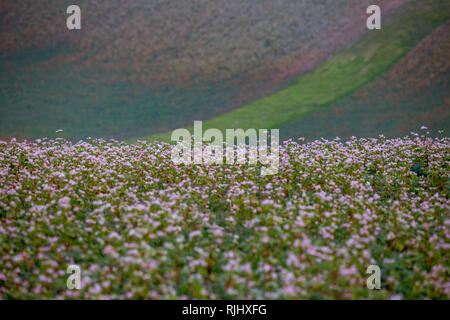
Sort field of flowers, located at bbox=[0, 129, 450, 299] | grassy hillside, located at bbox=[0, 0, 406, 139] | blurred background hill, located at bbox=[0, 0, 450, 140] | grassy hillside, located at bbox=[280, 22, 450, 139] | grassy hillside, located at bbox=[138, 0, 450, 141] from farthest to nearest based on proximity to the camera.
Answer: grassy hillside, located at bbox=[0, 0, 406, 139] → grassy hillside, located at bbox=[138, 0, 450, 141] → blurred background hill, located at bbox=[0, 0, 450, 140] → grassy hillside, located at bbox=[280, 22, 450, 139] → field of flowers, located at bbox=[0, 129, 450, 299]

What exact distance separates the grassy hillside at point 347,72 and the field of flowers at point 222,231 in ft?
23.2

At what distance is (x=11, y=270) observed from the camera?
16.3 ft

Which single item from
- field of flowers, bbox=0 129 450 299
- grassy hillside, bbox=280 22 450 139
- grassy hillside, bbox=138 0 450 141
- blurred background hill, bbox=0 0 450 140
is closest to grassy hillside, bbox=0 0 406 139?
blurred background hill, bbox=0 0 450 140

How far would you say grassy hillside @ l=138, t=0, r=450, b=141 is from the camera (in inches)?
618

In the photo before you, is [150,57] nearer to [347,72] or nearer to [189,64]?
[189,64]

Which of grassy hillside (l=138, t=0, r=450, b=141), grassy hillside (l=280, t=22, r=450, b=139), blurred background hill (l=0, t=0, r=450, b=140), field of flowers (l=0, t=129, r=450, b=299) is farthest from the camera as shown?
grassy hillside (l=138, t=0, r=450, b=141)

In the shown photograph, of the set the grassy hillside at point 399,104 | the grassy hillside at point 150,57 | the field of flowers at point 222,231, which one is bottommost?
the field of flowers at point 222,231

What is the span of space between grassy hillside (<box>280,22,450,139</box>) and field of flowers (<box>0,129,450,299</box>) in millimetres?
4269

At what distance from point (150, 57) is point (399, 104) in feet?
38.8

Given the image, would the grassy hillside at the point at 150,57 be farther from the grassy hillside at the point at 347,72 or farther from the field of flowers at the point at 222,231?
the field of flowers at the point at 222,231

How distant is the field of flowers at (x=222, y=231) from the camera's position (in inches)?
176

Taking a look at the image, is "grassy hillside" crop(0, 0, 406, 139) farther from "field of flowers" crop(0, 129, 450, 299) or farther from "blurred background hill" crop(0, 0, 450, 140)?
"field of flowers" crop(0, 129, 450, 299)

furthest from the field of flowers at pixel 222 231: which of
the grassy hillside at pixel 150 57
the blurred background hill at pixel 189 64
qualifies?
the grassy hillside at pixel 150 57

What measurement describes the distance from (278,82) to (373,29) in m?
4.92
